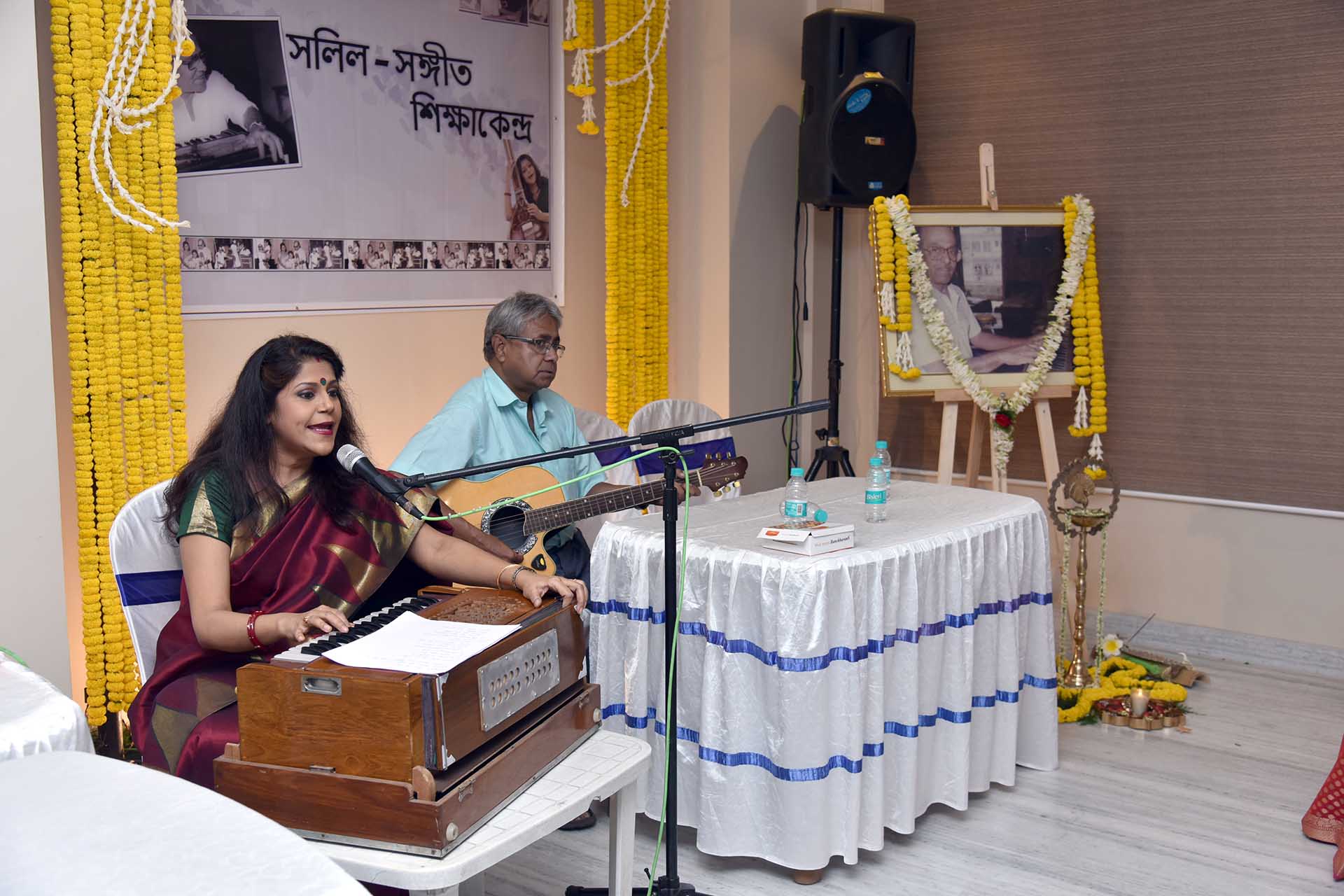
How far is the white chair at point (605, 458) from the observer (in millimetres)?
3721

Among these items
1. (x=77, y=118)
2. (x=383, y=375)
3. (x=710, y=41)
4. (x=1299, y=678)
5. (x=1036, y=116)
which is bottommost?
(x=1299, y=678)

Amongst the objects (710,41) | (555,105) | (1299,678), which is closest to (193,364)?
(555,105)

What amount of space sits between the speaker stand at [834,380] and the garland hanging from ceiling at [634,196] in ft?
2.29

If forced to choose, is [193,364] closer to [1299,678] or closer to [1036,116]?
[1036,116]

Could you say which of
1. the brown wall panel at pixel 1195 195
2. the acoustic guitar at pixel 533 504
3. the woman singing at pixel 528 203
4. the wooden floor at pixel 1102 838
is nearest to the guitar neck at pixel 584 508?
the acoustic guitar at pixel 533 504

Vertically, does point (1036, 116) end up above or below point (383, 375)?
above

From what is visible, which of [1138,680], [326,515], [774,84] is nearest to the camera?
[326,515]

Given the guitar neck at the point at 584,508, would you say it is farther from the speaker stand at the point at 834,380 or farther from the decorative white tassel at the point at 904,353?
the speaker stand at the point at 834,380

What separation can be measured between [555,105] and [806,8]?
1290 millimetres

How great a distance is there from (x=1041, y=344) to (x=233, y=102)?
2866 mm

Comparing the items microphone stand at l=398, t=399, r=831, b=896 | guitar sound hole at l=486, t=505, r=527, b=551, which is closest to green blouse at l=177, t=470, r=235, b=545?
microphone stand at l=398, t=399, r=831, b=896

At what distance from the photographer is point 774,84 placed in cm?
507

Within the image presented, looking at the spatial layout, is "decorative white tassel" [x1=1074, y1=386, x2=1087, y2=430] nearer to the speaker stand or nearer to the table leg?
the speaker stand

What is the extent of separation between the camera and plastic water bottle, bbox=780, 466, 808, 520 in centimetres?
289
